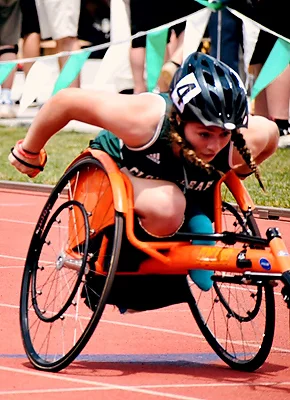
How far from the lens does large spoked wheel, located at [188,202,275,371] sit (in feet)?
17.8

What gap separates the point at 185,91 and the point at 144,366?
1233mm

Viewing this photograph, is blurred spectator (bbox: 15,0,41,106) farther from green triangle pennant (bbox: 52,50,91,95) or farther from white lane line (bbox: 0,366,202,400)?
white lane line (bbox: 0,366,202,400)

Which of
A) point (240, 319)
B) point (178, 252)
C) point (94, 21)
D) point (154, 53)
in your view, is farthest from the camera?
point (94, 21)

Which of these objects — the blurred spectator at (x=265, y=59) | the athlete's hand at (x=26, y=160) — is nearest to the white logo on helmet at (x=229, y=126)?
the athlete's hand at (x=26, y=160)

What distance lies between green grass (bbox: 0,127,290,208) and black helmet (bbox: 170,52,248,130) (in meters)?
4.69

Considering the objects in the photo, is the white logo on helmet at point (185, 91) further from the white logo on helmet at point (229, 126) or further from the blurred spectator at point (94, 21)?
the blurred spectator at point (94, 21)

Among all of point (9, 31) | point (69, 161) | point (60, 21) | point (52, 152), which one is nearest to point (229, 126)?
point (69, 161)

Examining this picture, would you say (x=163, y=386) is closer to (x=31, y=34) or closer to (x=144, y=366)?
(x=144, y=366)

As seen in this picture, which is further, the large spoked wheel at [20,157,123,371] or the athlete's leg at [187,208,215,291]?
the athlete's leg at [187,208,215,291]

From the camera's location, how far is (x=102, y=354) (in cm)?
579

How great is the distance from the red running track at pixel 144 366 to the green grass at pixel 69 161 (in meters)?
3.13

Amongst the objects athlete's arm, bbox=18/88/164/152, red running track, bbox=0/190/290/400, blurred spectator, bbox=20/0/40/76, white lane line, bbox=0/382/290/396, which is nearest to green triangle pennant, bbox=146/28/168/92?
red running track, bbox=0/190/290/400

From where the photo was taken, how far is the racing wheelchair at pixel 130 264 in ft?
16.6

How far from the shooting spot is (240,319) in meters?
5.70
